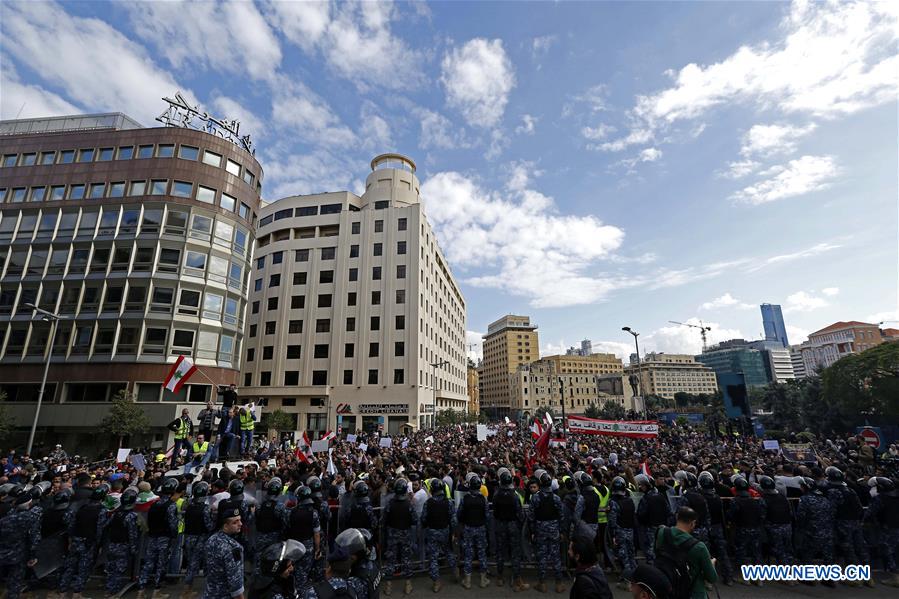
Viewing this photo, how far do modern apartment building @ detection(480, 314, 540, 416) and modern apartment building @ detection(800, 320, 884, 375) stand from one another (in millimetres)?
84826

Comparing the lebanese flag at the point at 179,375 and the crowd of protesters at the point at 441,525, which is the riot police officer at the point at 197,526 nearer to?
the crowd of protesters at the point at 441,525

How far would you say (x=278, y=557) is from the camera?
12.0 ft

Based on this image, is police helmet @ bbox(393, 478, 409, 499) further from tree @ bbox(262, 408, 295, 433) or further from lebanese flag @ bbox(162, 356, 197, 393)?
tree @ bbox(262, 408, 295, 433)

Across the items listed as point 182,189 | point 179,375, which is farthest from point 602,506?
point 182,189

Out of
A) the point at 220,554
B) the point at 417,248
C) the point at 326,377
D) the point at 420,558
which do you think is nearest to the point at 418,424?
the point at 326,377

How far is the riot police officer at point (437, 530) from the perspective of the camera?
7.61 m

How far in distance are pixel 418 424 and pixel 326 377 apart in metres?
11.7

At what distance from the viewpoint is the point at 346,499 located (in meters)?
8.34

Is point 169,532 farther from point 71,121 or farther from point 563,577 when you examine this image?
point 71,121

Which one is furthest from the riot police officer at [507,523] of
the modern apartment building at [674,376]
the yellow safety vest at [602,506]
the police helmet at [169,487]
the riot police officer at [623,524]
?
the modern apartment building at [674,376]

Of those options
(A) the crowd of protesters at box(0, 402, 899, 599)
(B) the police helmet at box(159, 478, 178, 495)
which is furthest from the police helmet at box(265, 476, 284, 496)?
(B) the police helmet at box(159, 478, 178, 495)

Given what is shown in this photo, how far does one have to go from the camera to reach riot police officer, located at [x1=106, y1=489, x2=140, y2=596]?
7066 mm
